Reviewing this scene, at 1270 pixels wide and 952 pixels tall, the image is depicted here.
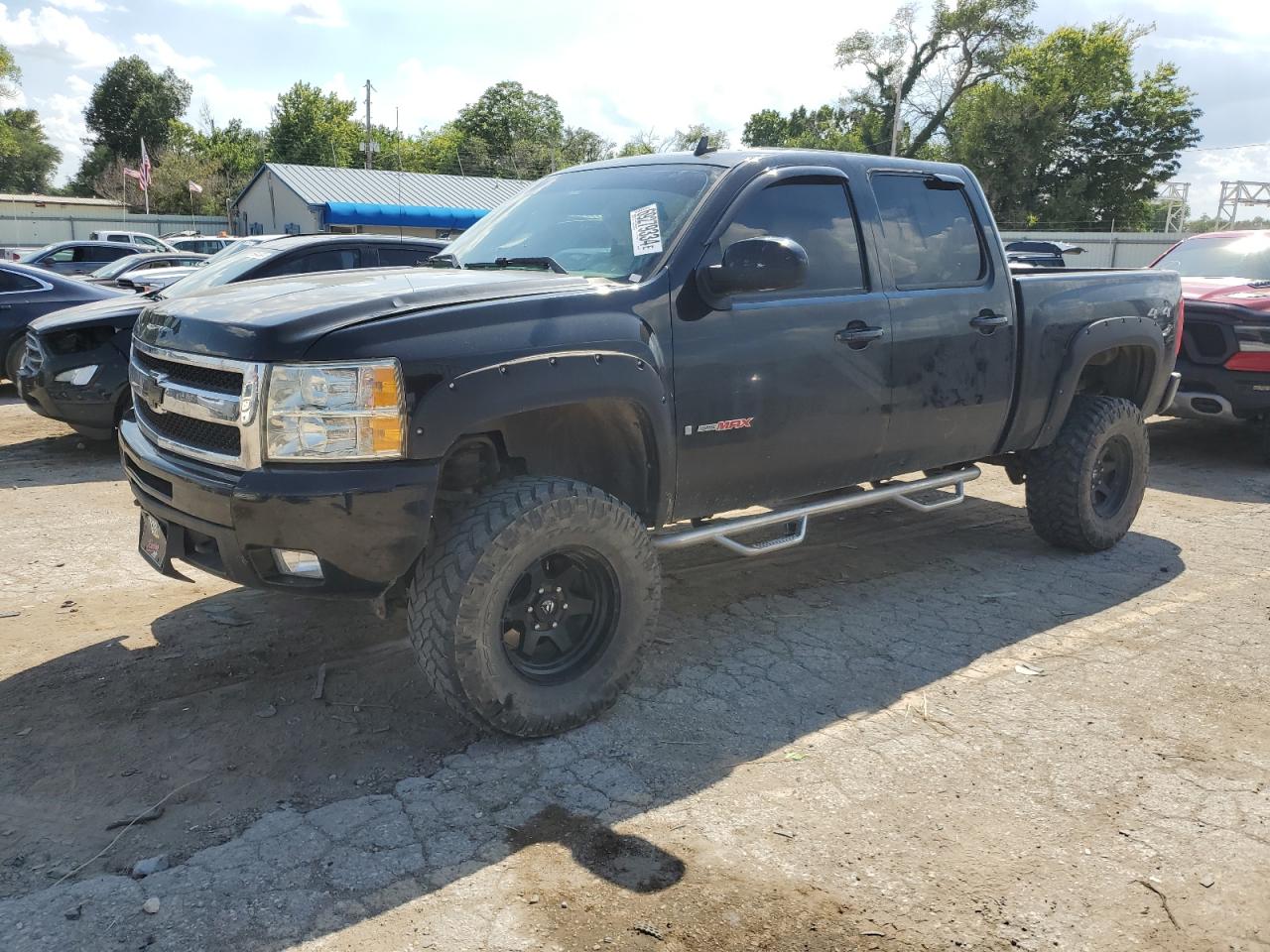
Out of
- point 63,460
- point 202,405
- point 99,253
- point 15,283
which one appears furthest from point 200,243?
point 202,405

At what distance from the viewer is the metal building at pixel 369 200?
3316 cm

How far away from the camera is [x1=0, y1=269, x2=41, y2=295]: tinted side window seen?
991 centimetres

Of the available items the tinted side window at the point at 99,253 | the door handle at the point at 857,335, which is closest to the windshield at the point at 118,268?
the tinted side window at the point at 99,253

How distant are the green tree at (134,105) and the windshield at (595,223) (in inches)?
3509

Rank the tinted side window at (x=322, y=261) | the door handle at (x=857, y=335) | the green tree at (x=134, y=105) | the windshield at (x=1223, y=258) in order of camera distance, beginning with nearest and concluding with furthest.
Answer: the door handle at (x=857, y=335) < the tinted side window at (x=322, y=261) < the windshield at (x=1223, y=258) < the green tree at (x=134, y=105)

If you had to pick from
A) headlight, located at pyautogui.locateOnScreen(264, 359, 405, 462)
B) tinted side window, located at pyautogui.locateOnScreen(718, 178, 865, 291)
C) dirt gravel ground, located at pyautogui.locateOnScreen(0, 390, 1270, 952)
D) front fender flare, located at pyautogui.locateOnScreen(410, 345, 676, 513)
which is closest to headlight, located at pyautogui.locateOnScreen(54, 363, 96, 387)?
dirt gravel ground, located at pyautogui.locateOnScreen(0, 390, 1270, 952)

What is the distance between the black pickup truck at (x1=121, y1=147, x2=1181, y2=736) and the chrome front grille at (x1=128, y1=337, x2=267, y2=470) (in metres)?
0.01

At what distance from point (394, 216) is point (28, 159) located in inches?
2817

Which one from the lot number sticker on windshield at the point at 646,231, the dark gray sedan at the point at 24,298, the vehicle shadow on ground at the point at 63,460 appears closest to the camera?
the lot number sticker on windshield at the point at 646,231

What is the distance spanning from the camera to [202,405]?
3.32 meters

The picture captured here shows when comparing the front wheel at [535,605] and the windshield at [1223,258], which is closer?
the front wheel at [535,605]

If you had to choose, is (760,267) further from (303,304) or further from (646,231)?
(303,304)

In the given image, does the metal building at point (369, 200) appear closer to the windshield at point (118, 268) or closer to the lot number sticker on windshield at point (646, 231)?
the windshield at point (118, 268)

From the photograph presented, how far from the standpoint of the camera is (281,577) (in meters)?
3.28
